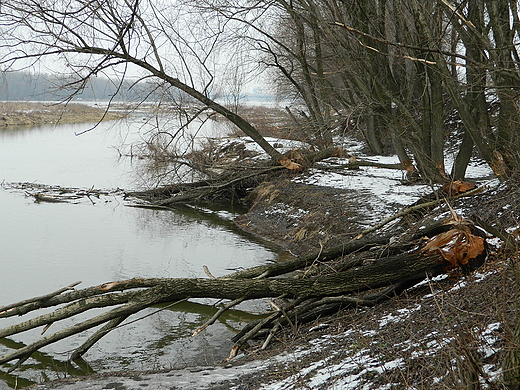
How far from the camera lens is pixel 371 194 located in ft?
42.1

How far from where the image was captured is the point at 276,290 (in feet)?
21.4

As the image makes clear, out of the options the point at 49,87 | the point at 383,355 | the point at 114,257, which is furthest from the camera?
the point at 114,257

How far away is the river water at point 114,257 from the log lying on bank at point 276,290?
1.72 feet

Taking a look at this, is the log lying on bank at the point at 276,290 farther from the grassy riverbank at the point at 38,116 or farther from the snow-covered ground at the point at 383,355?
the grassy riverbank at the point at 38,116

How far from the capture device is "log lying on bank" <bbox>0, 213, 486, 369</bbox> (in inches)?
243

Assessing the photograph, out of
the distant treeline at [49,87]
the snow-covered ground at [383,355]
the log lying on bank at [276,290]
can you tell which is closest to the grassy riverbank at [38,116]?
the distant treeline at [49,87]

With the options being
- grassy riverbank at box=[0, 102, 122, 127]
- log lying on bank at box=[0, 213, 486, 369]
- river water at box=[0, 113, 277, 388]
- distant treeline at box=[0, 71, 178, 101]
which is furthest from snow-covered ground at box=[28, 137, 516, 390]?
grassy riverbank at box=[0, 102, 122, 127]

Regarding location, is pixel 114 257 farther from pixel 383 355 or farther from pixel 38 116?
pixel 38 116

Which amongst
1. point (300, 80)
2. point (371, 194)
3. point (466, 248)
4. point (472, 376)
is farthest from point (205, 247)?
point (300, 80)

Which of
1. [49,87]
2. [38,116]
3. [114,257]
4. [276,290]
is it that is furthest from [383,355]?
[38,116]

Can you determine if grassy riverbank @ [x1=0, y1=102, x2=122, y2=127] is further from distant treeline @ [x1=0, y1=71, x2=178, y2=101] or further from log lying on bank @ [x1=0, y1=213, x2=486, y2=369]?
log lying on bank @ [x1=0, y1=213, x2=486, y2=369]

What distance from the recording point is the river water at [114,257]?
6.83m

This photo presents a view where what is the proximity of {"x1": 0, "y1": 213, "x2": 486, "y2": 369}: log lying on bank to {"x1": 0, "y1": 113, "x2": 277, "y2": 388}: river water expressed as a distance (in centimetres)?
52

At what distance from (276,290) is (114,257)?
5863mm
